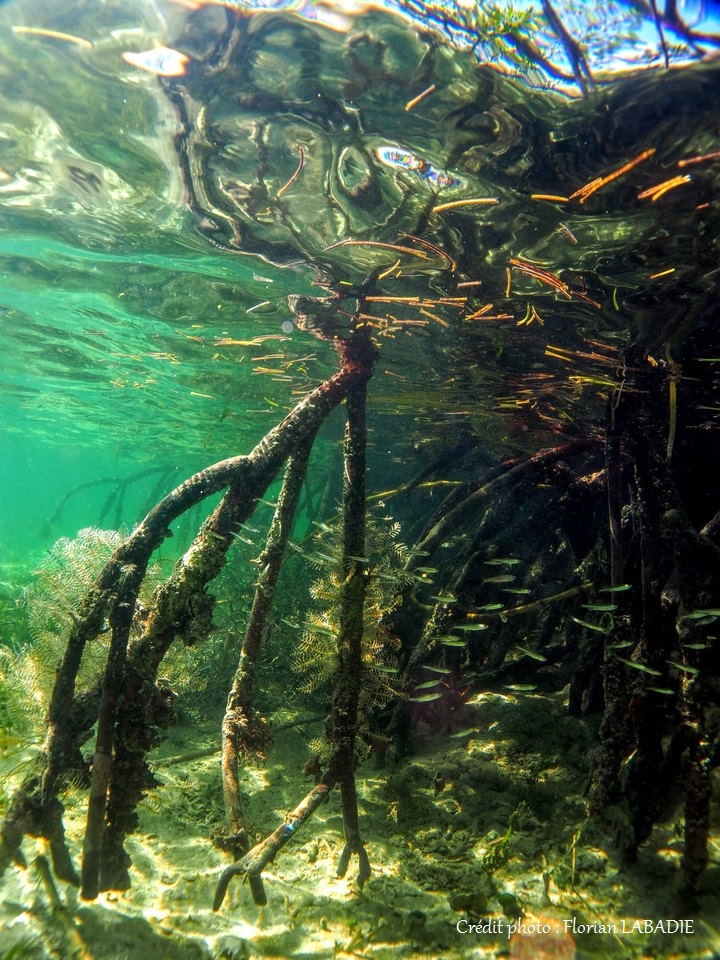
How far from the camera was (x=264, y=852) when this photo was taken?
361 cm

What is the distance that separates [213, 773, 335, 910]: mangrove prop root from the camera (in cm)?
352

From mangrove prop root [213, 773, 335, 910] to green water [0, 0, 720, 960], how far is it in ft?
2.01

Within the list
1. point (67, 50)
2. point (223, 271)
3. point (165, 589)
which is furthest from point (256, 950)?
point (223, 271)

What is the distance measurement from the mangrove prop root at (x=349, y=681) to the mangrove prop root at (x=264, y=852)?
326mm

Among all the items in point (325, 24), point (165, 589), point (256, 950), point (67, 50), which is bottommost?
point (256, 950)

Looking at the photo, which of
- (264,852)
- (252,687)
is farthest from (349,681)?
(264,852)

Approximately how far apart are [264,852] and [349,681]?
133 cm

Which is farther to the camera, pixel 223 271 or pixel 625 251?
pixel 223 271

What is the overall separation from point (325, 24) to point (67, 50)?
3.23 m

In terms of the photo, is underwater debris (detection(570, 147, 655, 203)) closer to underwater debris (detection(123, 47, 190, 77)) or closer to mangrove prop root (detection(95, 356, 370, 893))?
underwater debris (detection(123, 47, 190, 77))

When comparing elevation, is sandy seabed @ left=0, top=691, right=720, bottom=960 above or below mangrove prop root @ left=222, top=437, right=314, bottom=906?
below

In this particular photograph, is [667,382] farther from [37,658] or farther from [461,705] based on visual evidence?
[37,658]

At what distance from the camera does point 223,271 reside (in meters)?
9.55

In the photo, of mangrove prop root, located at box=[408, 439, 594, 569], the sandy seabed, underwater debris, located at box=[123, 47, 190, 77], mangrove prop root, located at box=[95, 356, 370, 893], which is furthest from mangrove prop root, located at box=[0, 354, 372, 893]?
underwater debris, located at box=[123, 47, 190, 77]
